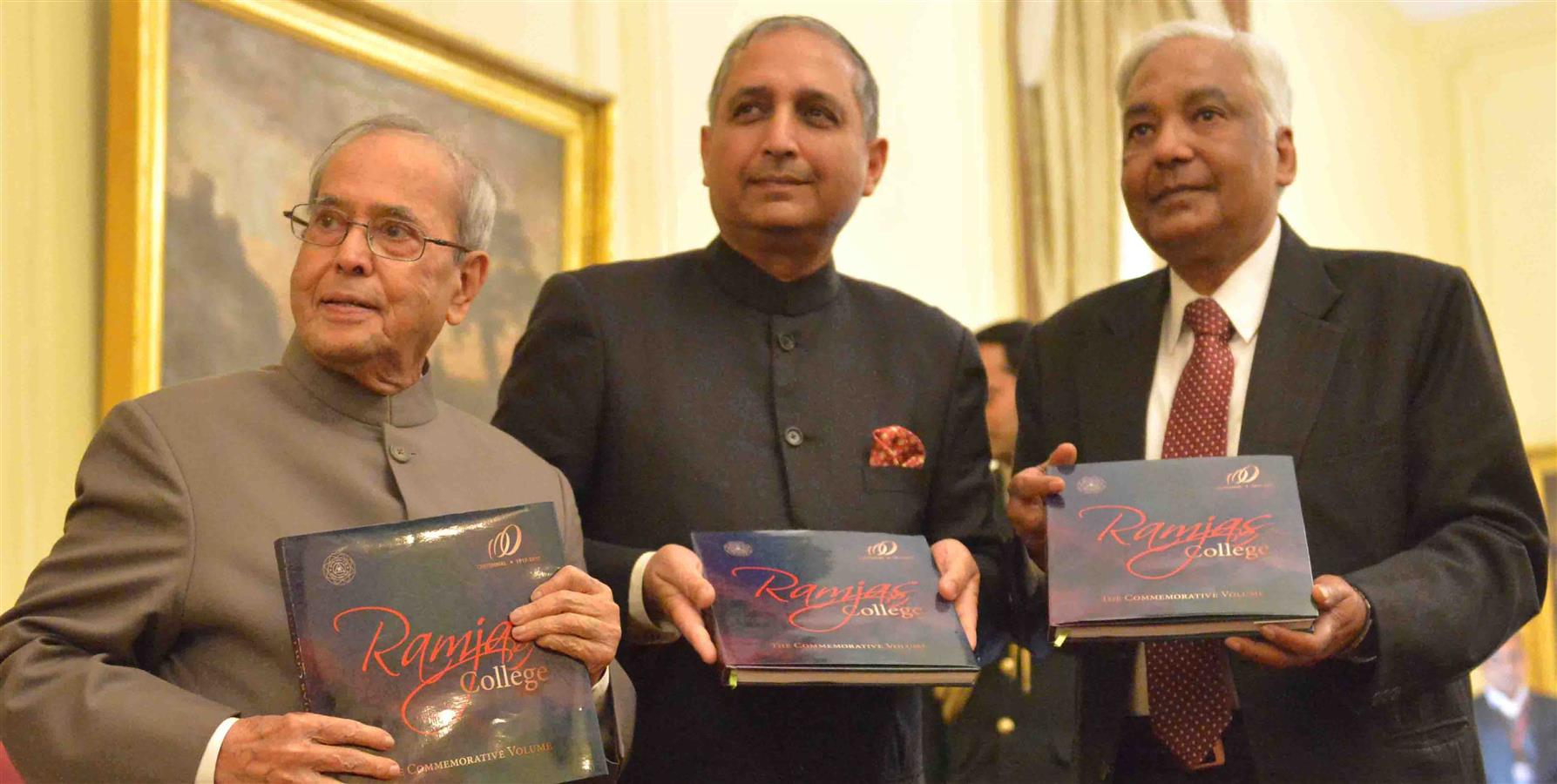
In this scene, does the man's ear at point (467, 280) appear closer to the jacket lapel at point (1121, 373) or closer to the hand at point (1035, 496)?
the hand at point (1035, 496)

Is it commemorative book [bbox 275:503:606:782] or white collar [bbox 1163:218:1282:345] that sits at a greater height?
white collar [bbox 1163:218:1282:345]

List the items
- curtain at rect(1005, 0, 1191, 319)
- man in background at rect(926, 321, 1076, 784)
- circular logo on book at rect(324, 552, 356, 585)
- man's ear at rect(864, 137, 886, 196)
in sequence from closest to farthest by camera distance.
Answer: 1. circular logo on book at rect(324, 552, 356, 585)
2. man's ear at rect(864, 137, 886, 196)
3. man in background at rect(926, 321, 1076, 784)
4. curtain at rect(1005, 0, 1191, 319)

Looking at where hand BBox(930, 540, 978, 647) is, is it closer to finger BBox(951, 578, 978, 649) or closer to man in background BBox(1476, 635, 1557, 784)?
finger BBox(951, 578, 978, 649)

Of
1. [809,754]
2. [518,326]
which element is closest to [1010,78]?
[518,326]

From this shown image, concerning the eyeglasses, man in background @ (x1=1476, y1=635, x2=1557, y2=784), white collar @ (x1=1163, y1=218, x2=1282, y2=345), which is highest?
the eyeglasses

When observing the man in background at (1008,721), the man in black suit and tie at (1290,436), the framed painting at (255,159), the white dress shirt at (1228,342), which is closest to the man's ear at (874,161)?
the man in black suit and tie at (1290,436)

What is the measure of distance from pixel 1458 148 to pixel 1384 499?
804 cm

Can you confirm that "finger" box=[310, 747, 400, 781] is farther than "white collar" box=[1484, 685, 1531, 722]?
No

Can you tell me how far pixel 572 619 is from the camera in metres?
2.00

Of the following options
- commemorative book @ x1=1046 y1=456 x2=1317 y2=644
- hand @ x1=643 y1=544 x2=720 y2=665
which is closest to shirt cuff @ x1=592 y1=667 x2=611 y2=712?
hand @ x1=643 y1=544 x2=720 y2=665

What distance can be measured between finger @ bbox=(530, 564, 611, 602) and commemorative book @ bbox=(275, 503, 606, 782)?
0.04 feet

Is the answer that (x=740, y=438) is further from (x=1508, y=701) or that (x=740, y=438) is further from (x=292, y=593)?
(x=1508, y=701)

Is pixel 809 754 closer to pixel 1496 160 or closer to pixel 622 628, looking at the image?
pixel 622 628

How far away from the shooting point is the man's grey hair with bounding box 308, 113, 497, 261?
89.7 inches
